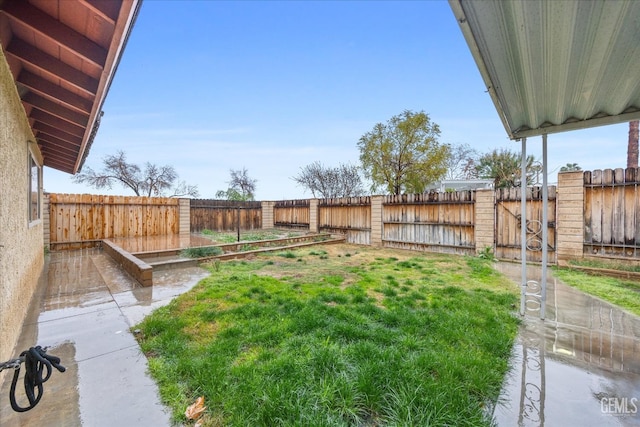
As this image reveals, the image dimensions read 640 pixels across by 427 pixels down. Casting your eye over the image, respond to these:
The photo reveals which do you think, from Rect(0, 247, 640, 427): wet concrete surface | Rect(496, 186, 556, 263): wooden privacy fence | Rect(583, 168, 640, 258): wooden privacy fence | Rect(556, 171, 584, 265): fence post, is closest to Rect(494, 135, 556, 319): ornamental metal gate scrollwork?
Rect(496, 186, 556, 263): wooden privacy fence

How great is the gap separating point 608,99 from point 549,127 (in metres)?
0.68

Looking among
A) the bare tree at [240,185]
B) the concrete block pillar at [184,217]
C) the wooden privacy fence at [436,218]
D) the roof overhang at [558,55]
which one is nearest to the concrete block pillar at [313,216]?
the wooden privacy fence at [436,218]

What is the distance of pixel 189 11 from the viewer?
9.69m

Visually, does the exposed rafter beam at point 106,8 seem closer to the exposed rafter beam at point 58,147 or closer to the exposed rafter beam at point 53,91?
the exposed rafter beam at point 53,91

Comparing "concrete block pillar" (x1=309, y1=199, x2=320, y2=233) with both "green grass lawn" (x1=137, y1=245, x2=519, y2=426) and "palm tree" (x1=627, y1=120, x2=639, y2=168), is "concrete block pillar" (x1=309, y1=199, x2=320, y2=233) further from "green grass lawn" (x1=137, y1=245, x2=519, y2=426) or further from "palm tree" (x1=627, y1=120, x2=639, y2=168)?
"palm tree" (x1=627, y1=120, x2=639, y2=168)

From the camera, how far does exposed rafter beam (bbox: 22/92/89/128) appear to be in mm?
3293

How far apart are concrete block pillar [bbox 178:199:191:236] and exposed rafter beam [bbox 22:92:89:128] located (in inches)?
333

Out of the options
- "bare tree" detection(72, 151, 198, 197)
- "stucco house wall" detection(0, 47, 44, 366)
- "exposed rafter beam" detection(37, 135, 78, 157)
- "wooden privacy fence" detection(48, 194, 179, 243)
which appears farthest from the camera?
"bare tree" detection(72, 151, 198, 197)

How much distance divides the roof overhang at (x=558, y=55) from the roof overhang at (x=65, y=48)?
2.19m

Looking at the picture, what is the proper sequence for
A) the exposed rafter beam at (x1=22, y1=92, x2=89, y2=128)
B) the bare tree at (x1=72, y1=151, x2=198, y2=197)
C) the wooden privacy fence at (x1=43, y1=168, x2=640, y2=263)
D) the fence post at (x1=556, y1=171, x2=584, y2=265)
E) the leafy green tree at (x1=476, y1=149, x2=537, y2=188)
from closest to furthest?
the exposed rafter beam at (x1=22, y1=92, x2=89, y2=128), the wooden privacy fence at (x1=43, y1=168, x2=640, y2=263), the fence post at (x1=556, y1=171, x2=584, y2=265), the leafy green tree at (x1=476, y1=149, x2=537, y2=188), the bare tree at (x1=72, y1=151, x2=198, y2=197)

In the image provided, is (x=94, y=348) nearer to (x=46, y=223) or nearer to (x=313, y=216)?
(x=46, y=223)

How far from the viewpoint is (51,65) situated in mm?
2455

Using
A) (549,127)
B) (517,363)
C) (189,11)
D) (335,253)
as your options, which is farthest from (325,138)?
(517,363)

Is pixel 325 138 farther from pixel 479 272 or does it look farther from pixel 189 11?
pixel 479 272
